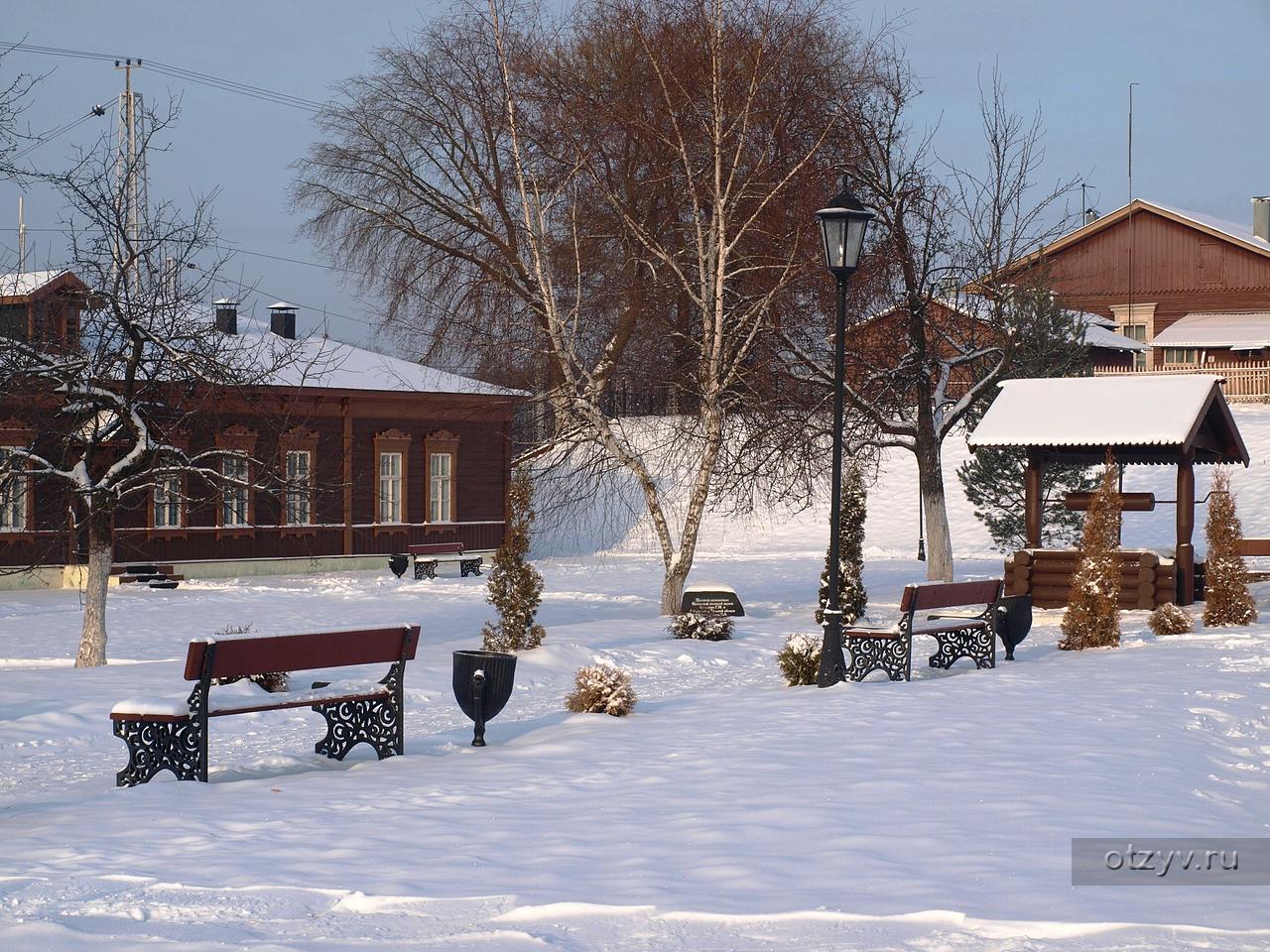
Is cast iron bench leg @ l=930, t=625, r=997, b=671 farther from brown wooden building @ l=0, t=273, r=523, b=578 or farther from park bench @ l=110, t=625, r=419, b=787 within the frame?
brown wooden building @ l=0, t=273, r=523, b=578

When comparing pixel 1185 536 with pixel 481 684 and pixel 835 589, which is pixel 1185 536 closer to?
pixel 835 589

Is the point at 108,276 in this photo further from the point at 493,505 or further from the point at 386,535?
the point at 493,505

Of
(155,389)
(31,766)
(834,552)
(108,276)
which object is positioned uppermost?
(108,276)

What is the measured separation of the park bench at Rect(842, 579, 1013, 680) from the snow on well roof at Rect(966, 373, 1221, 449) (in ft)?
19.3

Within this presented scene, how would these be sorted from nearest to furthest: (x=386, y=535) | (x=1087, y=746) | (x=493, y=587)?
(x=1087, y=746) → (x=493, y=587) → (x=386, y=535)

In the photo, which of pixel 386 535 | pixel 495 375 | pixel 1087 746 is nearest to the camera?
pixel 1087 746

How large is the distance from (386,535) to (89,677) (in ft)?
67.0

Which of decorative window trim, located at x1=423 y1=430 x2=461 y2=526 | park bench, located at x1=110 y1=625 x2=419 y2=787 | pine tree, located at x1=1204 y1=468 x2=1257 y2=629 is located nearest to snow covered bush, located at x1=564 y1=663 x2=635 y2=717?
park bench, located at x1=110 y1=625 x2=419 y2=787

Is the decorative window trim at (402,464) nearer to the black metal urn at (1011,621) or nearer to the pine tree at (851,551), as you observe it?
the pine tree at (851,551)

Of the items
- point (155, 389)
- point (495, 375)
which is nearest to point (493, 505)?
point (495, 375)

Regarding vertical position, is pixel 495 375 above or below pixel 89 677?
above

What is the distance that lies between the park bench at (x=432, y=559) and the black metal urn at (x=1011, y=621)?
1770 cm

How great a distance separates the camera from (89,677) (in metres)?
13.7

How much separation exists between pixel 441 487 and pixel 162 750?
26.8 metres
